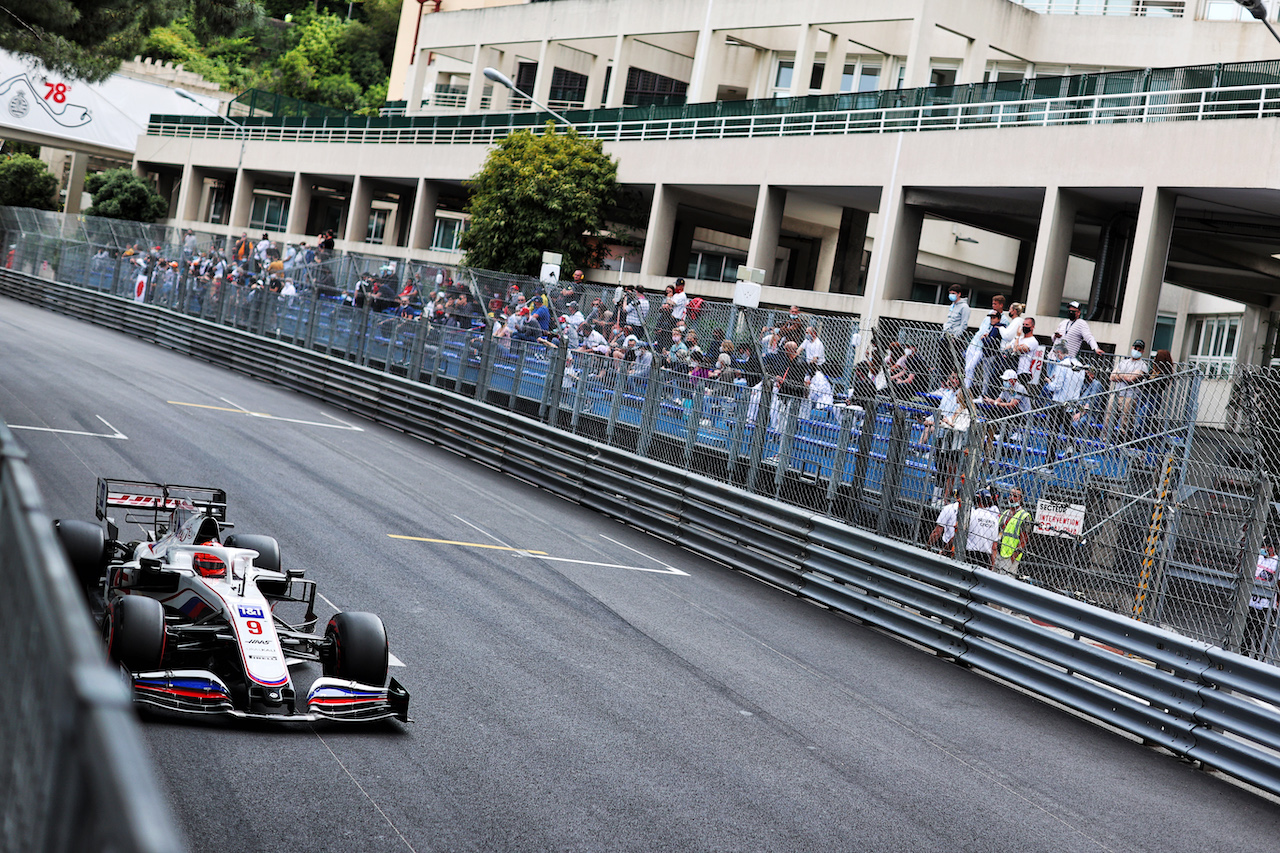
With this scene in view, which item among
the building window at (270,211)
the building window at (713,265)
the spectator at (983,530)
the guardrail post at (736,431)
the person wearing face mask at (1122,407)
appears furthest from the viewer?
the building window at (270,211)

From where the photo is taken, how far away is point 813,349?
14.1 meters

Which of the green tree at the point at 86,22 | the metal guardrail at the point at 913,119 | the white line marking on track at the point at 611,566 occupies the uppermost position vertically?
the metal guardrail at the point at 913,119

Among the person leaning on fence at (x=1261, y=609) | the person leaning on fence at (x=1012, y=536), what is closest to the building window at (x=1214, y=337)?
the person leaning on fence at (x=1012, y=536)

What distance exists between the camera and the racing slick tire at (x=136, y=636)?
6.60m

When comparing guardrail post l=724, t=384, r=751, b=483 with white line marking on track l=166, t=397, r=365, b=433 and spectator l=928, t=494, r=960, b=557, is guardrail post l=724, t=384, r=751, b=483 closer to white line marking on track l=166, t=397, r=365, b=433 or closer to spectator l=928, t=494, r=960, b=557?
spectator l=928, t=494, r=960, b=557

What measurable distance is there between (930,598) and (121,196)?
4891 cm

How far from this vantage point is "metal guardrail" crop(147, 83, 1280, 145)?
20750 millimetres

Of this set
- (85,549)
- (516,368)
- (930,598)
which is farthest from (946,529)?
(516,368)

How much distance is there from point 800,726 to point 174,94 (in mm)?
57542

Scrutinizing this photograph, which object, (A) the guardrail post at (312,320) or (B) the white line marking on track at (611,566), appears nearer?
(B) the white line marking on track at (611,566)

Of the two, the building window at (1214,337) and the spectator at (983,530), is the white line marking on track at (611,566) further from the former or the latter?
the building window at (1214,337)

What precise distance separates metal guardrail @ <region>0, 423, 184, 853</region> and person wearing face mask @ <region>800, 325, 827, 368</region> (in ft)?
38.8

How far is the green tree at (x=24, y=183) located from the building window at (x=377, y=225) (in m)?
14.8

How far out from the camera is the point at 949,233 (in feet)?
127
